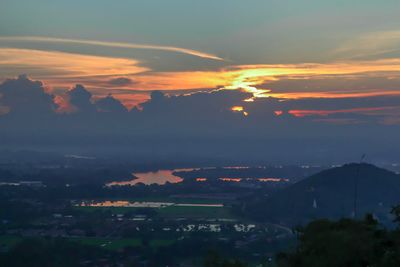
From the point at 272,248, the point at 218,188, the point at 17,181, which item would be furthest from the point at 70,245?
the point at 17,181

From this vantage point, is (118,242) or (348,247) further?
(118,242)

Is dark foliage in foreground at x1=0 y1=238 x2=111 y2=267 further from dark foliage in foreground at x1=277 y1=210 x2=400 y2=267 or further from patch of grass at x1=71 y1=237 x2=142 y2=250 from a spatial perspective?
dark foliage in foreground at x1=277 y1=210 x2=400 y2=267

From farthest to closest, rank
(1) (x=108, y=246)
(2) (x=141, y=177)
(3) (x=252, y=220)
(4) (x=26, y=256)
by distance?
1. (2) (x=141, y=177)
2. (3) (x=252, y=220)
3. (1) (x=108, y=246)
4. (4) (x=26, y=256)

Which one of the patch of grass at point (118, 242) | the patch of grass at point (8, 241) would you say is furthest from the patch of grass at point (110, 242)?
the patch of grass at point (8, 241)

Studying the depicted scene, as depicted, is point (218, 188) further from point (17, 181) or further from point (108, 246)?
point (108, 246)

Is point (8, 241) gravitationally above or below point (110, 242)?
above

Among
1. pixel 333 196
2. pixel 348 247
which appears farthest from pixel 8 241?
pixel 348 247

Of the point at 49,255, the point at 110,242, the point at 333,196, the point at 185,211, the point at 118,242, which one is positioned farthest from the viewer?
the point at 185,211

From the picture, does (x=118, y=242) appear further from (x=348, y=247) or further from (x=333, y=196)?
(x=348, y=247)
